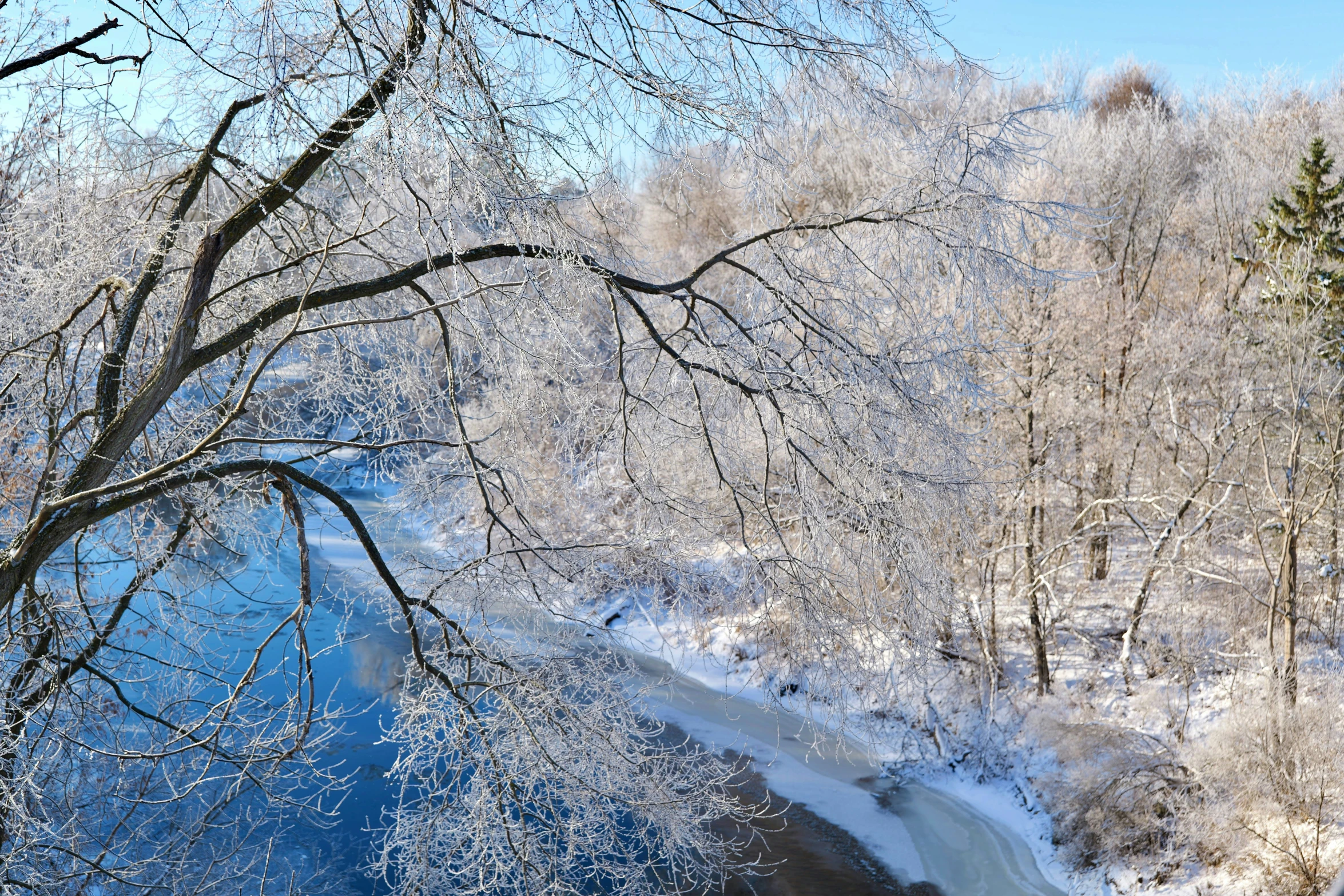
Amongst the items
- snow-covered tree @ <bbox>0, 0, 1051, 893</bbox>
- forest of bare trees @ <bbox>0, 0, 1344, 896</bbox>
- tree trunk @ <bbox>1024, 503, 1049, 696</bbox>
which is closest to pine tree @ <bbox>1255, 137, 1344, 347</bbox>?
tree trunk @ <bbox>1024, 503, 1049, 696</bbox>

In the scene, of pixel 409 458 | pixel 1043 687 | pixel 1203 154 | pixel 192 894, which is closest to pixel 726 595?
pixel 409 458

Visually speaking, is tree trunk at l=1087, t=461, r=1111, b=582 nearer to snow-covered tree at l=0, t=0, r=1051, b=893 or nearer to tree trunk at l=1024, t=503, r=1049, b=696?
tree trunk at l=1024, t=503, r=1049, b=696

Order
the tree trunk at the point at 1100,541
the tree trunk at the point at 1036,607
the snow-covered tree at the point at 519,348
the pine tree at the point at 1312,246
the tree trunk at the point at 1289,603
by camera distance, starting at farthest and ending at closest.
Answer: the tree trunk at the point at 1100,541
the tree trunk at the point at 1036,607
the pine tree at the point at 1312,246
the tree trunk at the point at 1289,603
the snow-covered tree at the point at 519,348

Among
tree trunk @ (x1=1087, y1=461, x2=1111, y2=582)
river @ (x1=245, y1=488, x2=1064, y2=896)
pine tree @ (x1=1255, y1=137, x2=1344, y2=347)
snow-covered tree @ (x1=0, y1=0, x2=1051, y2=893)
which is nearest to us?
snow-covered tree @ (x1=0, y1=0, x2=1051, y2=893)

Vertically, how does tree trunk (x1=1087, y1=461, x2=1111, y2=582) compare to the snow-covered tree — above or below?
above

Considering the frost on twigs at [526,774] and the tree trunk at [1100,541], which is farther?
the tree trunk at [1100,541]

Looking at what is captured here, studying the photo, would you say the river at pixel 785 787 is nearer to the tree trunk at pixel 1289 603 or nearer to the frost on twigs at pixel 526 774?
the frost on twigs at pixel 526 774

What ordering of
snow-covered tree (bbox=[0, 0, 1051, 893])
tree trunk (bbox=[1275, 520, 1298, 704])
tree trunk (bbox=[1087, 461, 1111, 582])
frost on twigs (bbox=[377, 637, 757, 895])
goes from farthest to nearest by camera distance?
tree trunk (bbox=[1087, 461, 1111, 582]) → tree trunk (bbox=[1275, 520, 1298, 704]) → frost on twigs (bbox=[377, 637, 757, 895]) → snow-covered tree (bbox=[0, 0, 1051, 893])

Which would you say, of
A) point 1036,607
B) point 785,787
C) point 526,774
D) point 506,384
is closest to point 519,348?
point 506,384

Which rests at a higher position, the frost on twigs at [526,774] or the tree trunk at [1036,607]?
the tree trunk at [1036,607]

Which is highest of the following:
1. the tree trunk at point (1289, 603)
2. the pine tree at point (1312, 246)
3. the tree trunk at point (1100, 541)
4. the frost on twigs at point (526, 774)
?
the pine tree at point (1312, 246)

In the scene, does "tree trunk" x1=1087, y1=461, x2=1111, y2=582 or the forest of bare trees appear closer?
the forest of bare trees

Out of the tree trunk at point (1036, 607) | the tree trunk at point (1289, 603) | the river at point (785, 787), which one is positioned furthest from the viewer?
the tree trunk at point (1036, 607)

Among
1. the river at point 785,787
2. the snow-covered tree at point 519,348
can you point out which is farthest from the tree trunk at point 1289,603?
the snow-covered tree at point 519,348
